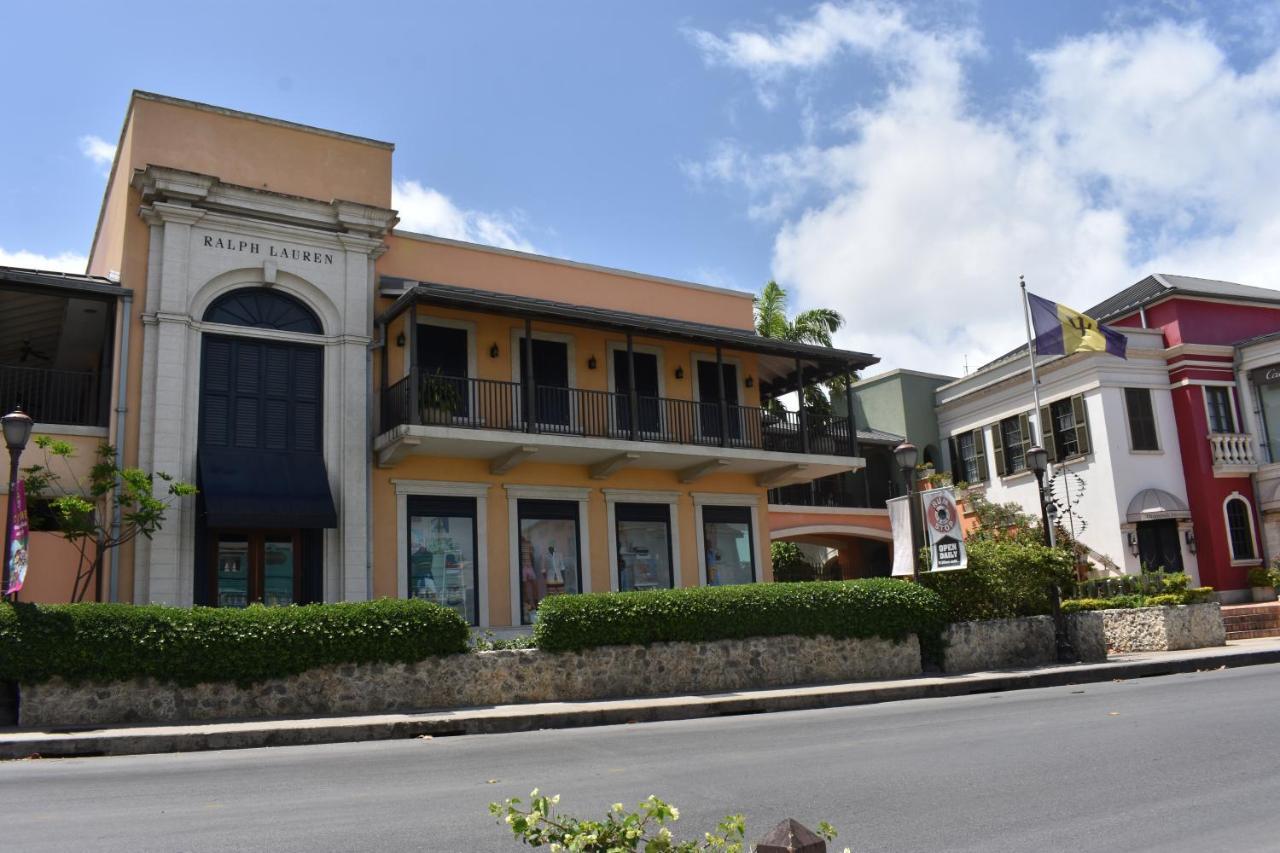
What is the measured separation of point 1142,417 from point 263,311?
2328 centimetres

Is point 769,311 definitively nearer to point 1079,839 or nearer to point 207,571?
point 207,571

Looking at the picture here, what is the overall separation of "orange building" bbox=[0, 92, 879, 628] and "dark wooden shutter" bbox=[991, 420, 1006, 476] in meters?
12.2

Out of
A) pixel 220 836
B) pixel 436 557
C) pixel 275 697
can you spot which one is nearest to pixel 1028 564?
pixel 436 557

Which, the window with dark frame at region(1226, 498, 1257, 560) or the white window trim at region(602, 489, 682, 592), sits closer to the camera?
the white window trim at region(602, 489, 682, 592)

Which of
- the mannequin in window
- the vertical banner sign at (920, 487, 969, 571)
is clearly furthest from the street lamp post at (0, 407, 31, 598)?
the vertical banner sign at (920, 487, 969, 571)

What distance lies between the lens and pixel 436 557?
18.5m

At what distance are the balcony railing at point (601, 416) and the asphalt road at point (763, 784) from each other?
25.1 feet

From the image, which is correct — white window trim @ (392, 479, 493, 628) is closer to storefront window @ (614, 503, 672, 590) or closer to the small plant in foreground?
storefront window @ (614, 503, 672, 590)

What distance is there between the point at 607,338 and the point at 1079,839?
16.3 metres

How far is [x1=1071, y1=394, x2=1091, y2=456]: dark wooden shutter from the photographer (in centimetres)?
2839

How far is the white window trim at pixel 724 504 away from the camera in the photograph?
21625 mm

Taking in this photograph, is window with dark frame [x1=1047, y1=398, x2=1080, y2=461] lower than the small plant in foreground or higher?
higher

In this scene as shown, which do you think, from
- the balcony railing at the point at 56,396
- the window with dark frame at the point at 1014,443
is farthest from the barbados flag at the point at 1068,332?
the balcony railing at the point at 56,396

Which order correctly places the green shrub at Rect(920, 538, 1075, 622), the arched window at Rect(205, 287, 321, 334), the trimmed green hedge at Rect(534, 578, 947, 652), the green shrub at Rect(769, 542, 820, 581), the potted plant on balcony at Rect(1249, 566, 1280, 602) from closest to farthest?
the trimmed green hedge at Rect(534, 578, 947, 652) → the arched window at Rect(205, 287, 321, 334) → the green shrub at Rect(920, 538, 1075, 622) → the potted plant on balcony at Rect(1249, 566, 1280, 602) → the green shrub at Rect(769, 542, 820, 581)
